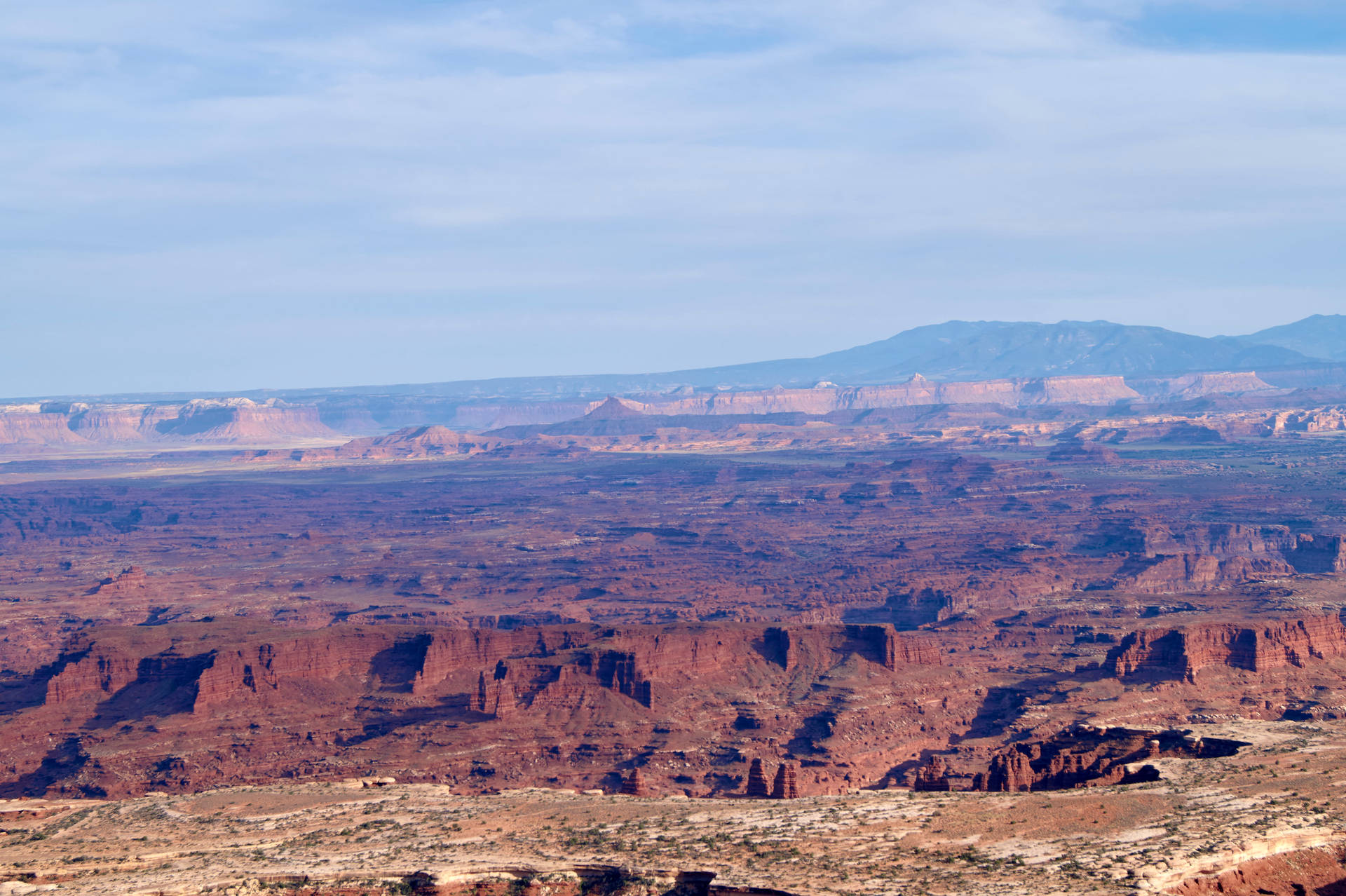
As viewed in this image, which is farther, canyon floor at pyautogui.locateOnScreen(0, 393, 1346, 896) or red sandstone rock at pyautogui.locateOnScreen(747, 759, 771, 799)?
red sandstone rock at pyautogui.locateOnScreen(747, 759, 771, 799)

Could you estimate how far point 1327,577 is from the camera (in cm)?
13250

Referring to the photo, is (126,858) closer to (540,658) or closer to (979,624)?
(540,658)

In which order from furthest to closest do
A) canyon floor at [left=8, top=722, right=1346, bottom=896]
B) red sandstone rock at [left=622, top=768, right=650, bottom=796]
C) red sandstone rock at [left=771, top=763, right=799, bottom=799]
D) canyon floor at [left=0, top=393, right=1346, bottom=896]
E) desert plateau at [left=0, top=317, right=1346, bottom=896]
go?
red sandstone rock at [left=622, top=768, right=650, bottom=796] → red sandstone rock at [left=771, top=763, right=799, bottom=799] → canyon floor at [left=0, top=393, right=1346, bottom=896] → desert plateau at [left=0, top=317, right=1346, bottom=896] → canyon floor at [left=8, top=722, right=1346, bottom=896]

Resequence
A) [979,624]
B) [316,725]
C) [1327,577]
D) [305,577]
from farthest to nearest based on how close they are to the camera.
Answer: [305,577], [1327,577], [979,624], [316,725]

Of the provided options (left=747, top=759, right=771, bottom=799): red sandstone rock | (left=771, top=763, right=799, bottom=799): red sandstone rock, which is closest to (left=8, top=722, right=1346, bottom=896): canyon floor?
(left=771, top=763, right=799, bottom=799): red sandstone rock

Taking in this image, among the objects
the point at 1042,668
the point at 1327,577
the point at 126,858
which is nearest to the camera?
the point at 126,858

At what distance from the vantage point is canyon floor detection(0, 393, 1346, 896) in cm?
3750

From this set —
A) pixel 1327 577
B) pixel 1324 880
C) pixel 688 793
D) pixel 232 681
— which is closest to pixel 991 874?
pixel 1324 880

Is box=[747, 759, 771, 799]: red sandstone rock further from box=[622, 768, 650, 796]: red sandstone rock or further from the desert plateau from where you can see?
box=[622, 768, 650, 796]: red sandstone rock

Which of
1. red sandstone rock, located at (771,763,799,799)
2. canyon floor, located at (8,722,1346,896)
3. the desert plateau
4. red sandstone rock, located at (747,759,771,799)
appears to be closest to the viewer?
canyon floor, located at (8,722,1346,896)

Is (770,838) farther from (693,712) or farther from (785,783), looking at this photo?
(693,712)

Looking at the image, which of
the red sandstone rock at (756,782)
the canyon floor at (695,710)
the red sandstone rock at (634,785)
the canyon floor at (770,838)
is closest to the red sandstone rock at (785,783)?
the canyon floor at (695,710)

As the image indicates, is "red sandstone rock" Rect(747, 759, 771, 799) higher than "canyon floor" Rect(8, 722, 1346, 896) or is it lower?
lower

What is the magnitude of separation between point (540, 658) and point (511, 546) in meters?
97.7
